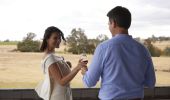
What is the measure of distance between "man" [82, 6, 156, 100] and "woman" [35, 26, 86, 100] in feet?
1.32

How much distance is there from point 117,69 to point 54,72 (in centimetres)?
55

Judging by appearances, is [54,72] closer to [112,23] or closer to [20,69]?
[112,23]

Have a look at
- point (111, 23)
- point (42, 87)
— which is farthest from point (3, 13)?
point (111, 23)

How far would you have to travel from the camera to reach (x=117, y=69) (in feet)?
5.90

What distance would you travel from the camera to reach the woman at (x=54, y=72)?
2232 millimetres

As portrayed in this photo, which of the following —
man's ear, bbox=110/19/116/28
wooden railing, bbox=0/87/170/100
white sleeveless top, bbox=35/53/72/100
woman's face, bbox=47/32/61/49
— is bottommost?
wooden railing, bbox=0/87/170/100

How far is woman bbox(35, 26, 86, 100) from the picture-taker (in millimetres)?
2232

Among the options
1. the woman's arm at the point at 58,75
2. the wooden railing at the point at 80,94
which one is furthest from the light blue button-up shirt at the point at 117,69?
the wooden railing at the point at 80,94

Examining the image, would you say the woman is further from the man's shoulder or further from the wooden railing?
the wooden railing

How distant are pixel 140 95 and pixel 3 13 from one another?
306 centimetres

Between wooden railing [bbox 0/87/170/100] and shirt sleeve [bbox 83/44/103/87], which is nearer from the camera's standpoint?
shirt sleeve [bbox 83/44/103/87]

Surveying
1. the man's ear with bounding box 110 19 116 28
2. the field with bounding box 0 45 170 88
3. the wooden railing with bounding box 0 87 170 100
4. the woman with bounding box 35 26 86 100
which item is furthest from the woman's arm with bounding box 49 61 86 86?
the wooden railing with bounding box 0 87 170 100

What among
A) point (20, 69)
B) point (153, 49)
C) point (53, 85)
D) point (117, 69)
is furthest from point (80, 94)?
point (117, 69)

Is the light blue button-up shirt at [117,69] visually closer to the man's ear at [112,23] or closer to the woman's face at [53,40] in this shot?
the man's ear at [112,23]
